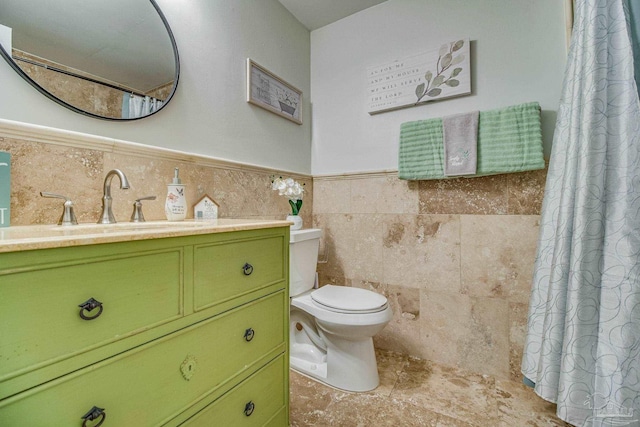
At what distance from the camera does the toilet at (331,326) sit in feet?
4.63

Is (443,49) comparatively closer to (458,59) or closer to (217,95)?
(458,59)

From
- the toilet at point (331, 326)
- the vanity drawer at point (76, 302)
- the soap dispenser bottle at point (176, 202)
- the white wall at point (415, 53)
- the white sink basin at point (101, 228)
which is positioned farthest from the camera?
the white wall at point (415, 53)

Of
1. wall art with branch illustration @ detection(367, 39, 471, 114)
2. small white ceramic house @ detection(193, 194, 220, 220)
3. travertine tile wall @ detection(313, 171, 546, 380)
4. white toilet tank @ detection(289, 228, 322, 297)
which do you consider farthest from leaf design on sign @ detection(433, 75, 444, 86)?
small white ceramic house @ detection(193, 194, 220, 220)

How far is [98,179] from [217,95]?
770mm

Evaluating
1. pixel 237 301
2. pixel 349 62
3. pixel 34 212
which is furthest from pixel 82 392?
pixel 349 62

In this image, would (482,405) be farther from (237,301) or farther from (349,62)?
(349,62)

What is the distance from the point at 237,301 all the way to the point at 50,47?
1133 millimetres

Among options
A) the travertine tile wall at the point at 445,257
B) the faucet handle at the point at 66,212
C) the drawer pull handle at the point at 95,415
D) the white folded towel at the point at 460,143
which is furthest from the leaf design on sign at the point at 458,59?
the drawer pull handle at the point at 95,415

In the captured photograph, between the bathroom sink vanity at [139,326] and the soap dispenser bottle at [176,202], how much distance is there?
18.4 inches

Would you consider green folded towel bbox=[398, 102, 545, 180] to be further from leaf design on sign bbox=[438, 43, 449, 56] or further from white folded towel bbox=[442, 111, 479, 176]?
leaf design on sign bbox=[438, 43, 449, 56]

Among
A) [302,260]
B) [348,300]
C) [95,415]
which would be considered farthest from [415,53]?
[95,415]

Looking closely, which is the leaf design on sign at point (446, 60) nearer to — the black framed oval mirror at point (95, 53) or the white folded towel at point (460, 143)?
the white folded towel at point (460, 143)

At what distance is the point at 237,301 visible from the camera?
94cm

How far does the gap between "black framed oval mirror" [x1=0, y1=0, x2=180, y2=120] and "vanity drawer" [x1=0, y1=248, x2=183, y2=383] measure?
79cm
